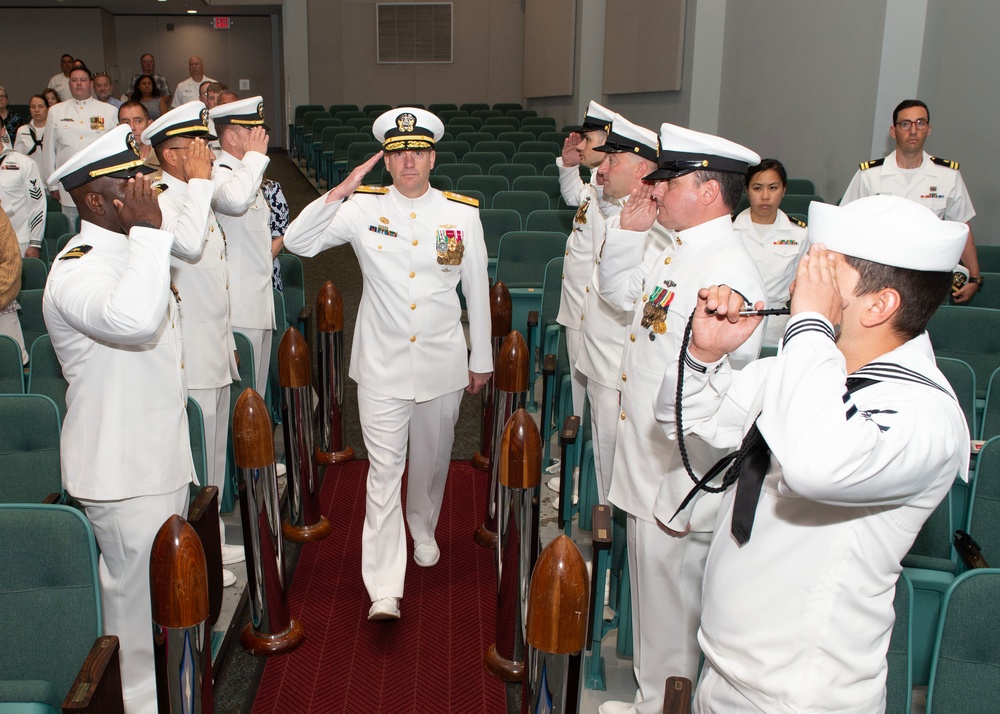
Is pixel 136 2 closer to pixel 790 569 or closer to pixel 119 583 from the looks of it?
pixel 119 583

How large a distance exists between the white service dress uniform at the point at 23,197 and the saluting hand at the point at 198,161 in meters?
2.74

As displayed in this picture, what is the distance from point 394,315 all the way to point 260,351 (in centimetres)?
116

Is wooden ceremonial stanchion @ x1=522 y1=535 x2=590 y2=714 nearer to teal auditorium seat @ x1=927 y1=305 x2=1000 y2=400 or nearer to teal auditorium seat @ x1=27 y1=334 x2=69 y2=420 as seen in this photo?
Answer: teal auditorium seat @ x1=27 y1=334 x2=69 y2=420

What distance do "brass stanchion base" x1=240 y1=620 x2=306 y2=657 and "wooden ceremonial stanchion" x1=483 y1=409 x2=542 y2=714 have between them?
627 millimetres

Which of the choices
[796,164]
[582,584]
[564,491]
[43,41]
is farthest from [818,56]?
[43,41]

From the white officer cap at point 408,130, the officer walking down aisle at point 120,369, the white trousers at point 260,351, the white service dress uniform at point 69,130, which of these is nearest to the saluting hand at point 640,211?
the white officer cap at point 408,130

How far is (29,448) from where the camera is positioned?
263cm

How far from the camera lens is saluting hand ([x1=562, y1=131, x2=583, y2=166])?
4.49 metres

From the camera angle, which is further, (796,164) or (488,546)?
(796,164)

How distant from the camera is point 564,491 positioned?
347 centimetres

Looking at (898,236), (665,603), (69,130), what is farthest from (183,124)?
(69,130)

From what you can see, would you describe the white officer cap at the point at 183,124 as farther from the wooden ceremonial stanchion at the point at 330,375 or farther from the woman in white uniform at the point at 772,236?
the woman in white uniform at the point at 772,236

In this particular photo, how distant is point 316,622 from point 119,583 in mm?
832

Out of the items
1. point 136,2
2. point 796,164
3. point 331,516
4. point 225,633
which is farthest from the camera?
point 136,2
